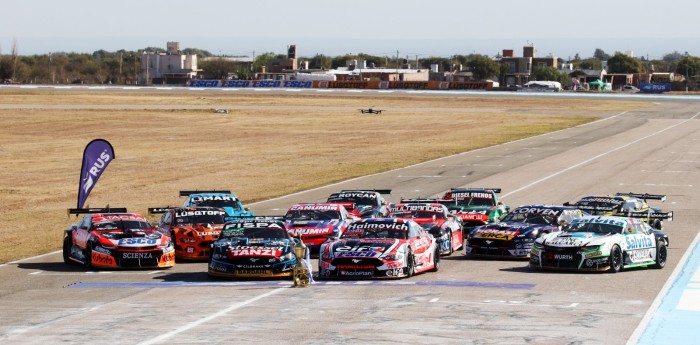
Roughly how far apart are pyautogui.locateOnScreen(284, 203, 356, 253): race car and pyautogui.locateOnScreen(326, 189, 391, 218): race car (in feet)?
9.66

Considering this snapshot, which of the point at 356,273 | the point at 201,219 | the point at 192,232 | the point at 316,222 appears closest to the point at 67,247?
the point at 192,232

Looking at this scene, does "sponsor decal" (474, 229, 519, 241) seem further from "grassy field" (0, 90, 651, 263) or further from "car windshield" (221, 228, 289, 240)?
"grassy field" (0, 90, 651, 263)

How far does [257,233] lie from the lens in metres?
30.0

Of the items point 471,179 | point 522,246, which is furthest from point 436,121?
point 522,246

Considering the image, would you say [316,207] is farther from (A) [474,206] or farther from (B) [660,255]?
(B) [660,255]

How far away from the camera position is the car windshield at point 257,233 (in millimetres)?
29922

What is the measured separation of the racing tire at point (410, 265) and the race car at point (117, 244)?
633 cm

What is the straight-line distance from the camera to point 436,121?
373 ft

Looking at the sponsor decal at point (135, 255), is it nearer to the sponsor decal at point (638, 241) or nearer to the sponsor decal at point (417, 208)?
the sponsor decal at point (417, 208)

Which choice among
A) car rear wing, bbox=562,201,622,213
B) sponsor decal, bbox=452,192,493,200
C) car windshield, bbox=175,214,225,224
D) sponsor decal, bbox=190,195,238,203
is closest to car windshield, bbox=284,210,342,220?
car windshield, bbox=175,214,225,224

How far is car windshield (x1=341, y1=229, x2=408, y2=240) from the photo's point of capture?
2967cm

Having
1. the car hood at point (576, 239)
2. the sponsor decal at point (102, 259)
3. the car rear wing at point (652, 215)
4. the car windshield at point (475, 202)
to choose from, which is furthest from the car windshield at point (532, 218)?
the sponsor decal at point (102, 259)

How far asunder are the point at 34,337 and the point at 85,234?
1055 cm

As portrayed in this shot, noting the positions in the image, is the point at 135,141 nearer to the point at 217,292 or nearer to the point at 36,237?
the point at 36,237
